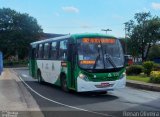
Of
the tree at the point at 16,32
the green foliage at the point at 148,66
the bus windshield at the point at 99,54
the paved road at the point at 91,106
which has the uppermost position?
the tree at the point at 16,32

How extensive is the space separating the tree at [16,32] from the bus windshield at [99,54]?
80.7 meters

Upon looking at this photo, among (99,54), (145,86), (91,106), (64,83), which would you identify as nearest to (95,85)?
(99,54)

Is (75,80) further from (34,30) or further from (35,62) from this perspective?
(34,30)

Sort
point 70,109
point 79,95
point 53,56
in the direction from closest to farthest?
point 70,109 → point 79,95 → point 53,56

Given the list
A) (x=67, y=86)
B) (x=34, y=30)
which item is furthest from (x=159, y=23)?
(x=67, y=86)

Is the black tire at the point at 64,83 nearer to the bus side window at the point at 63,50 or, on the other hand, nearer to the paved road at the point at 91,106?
the bus side window at the point at 63,50

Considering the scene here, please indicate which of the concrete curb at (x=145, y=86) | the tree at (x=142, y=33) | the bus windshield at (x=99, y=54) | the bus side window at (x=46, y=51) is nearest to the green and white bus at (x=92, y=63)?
the bus windshield at (x=99, y=54)

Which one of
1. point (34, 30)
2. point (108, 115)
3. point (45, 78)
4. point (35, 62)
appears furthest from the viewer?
point (34, 30)

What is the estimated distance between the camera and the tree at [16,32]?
98.5 metres

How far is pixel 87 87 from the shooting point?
1794 centimetres

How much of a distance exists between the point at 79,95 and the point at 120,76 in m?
2.16

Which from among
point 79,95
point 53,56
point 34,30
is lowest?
point 79,95

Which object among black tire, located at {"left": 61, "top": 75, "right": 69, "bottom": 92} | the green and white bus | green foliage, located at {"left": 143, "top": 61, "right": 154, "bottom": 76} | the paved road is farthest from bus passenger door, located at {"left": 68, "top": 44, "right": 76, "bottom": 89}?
green foliage, located at {"left": 143, "top": 61, "right": 154, "bottom": 76}

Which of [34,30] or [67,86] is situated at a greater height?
[34,30]
